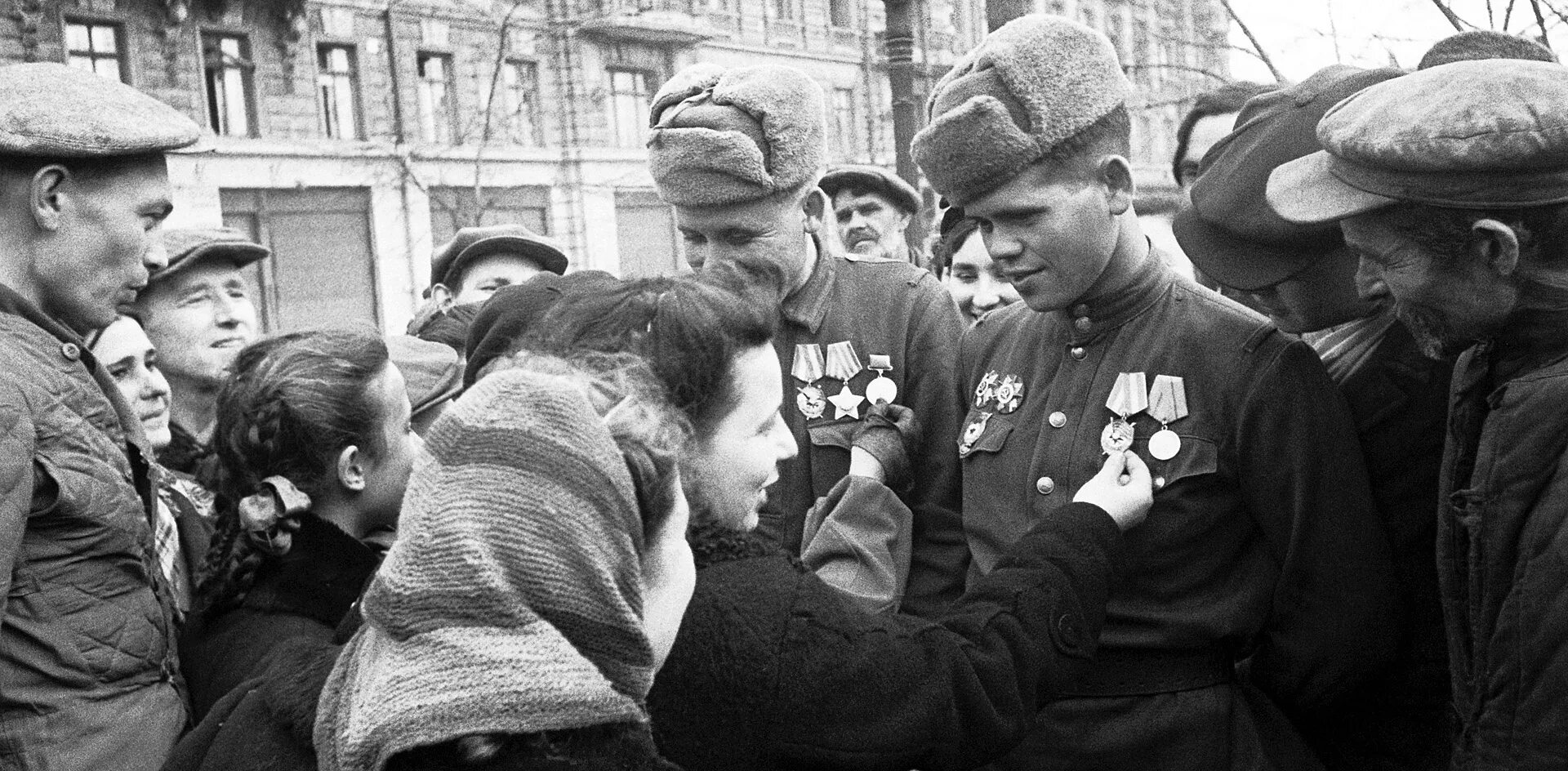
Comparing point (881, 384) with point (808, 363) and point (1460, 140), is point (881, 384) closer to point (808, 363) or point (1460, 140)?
point (808, 363)

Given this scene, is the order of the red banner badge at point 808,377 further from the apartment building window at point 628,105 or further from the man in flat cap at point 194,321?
the apartment building window at point 628,105

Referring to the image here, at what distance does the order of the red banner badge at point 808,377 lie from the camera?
3.62m

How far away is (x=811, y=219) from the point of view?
380 centimetres

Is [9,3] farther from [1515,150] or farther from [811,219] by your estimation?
[1515,150]

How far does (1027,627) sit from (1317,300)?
93 cm

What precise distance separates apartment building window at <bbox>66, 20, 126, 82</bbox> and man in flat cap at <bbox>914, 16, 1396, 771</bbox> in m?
21.8

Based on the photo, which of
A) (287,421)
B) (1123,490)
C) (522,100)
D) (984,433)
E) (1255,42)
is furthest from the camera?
(522,100)

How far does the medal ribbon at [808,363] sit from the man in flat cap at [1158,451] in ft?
2.29

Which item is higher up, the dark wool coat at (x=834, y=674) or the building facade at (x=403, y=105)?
the building facade at (x=403, y=105)

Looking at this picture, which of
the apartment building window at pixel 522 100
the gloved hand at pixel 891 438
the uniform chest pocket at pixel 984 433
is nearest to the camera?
the uniform chest pocket at pixel 984 433

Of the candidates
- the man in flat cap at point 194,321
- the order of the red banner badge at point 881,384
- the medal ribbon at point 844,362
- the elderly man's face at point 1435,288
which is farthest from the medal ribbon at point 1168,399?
the man in flat cap at point 194,321

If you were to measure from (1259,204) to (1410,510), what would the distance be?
0.63 metres

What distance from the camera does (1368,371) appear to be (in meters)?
2.79

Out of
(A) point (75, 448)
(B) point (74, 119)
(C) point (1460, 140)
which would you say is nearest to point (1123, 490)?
(C) point (1460, 140)
